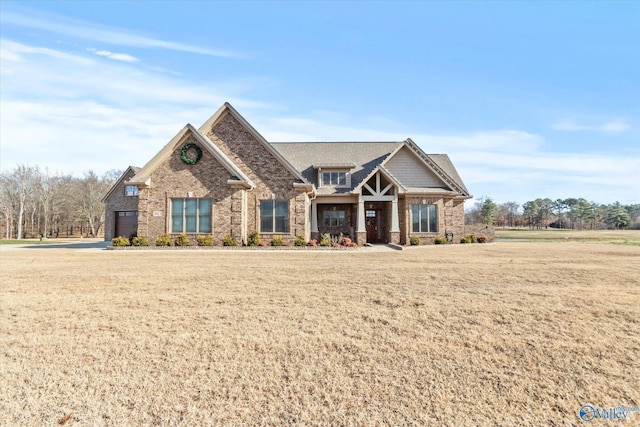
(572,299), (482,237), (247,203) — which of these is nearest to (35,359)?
(572,299)

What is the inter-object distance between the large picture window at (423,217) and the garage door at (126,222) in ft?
77.7

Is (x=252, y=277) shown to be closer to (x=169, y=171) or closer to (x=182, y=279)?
(x=182, y=279)

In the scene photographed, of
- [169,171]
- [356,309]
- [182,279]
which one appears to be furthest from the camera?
Result: [169,171]

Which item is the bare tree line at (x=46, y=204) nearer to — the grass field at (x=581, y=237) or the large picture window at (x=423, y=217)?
the large picture window at (x=423, y=217)

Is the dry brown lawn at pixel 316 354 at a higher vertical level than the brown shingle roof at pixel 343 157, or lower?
lower

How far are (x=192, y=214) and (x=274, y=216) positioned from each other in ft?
15.5

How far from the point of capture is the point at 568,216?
306 feet

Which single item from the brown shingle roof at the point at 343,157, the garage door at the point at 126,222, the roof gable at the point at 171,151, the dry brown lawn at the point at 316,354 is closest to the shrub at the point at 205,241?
the roof gable at the point at 171,151

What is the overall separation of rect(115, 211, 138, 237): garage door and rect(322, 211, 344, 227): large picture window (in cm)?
1730

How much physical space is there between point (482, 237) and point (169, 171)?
21.5 m

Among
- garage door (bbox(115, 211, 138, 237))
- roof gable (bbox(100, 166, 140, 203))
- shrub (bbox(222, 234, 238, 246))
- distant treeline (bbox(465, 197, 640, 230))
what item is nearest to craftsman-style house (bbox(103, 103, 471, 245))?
shrub (bbox(222, 234, 238, 246))

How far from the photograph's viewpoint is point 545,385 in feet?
11.6

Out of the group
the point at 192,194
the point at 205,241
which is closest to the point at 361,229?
the point at 205,241

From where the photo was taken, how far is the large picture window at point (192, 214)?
19.7 metres
